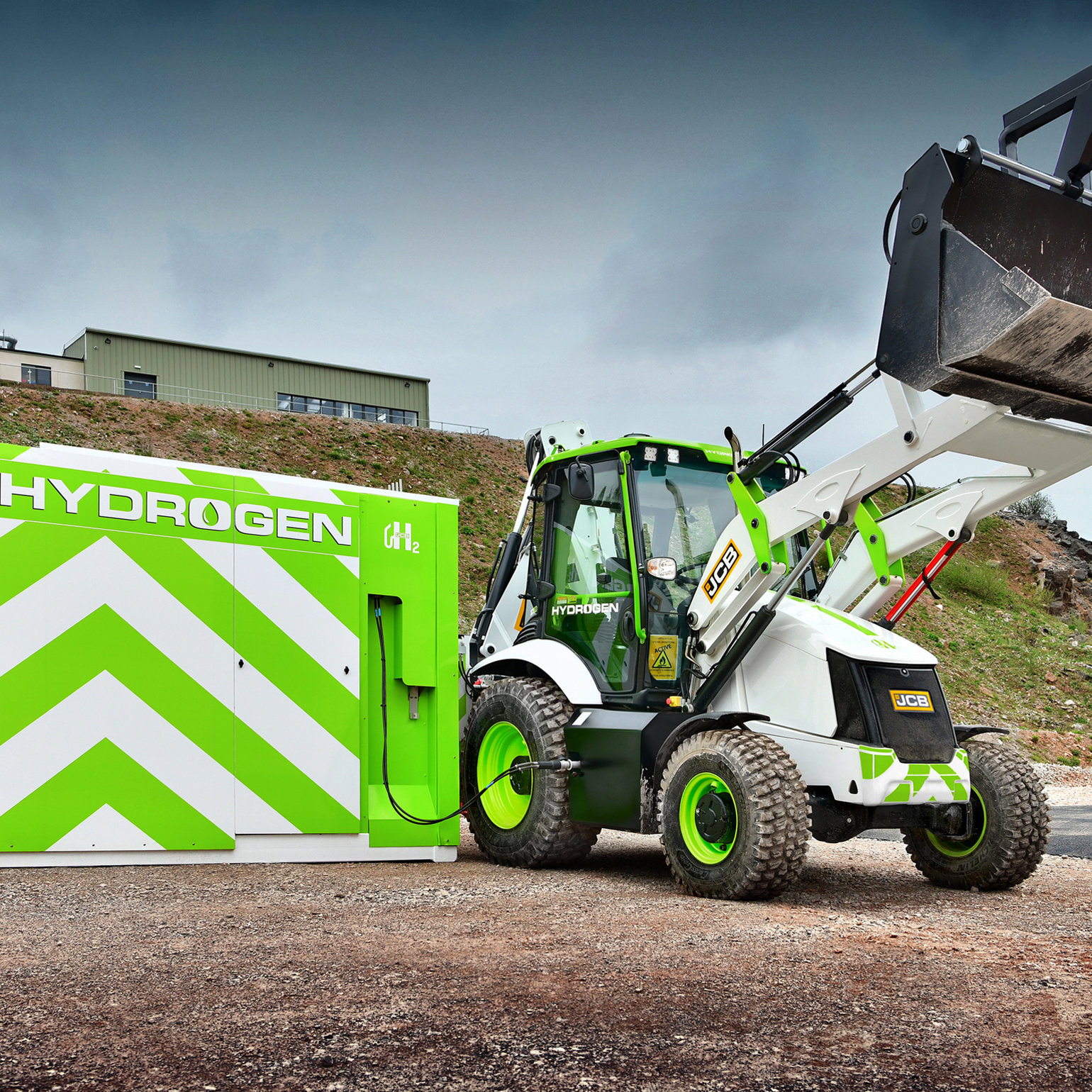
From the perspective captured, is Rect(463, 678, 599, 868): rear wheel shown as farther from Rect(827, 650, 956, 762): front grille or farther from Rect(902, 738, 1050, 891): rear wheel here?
Rect(902, 738, 1050, 891): rear wheel

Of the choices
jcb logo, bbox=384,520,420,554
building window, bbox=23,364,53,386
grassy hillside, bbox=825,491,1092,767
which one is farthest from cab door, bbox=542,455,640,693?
building window, bbox=23,364,53,386

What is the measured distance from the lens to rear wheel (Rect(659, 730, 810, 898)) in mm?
5594

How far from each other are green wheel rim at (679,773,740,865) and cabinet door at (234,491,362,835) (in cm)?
238

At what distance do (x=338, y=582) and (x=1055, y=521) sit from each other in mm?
53366

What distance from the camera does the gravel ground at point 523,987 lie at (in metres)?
2.94

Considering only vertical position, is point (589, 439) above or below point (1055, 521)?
below

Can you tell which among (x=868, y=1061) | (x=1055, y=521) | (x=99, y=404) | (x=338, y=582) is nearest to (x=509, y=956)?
(x=868, y=1061)

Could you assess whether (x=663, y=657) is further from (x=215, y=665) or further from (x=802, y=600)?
(x=215, y=665)

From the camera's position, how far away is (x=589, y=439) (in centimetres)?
805

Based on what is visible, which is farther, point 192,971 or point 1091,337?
point 1091,337

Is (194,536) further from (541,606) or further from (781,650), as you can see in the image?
(781,650)

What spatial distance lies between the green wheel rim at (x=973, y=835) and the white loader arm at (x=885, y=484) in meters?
1.45

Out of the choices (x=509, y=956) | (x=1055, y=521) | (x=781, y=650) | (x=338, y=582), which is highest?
(x=1055, y=521)

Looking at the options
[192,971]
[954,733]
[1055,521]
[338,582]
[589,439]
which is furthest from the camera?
[1055,521]
